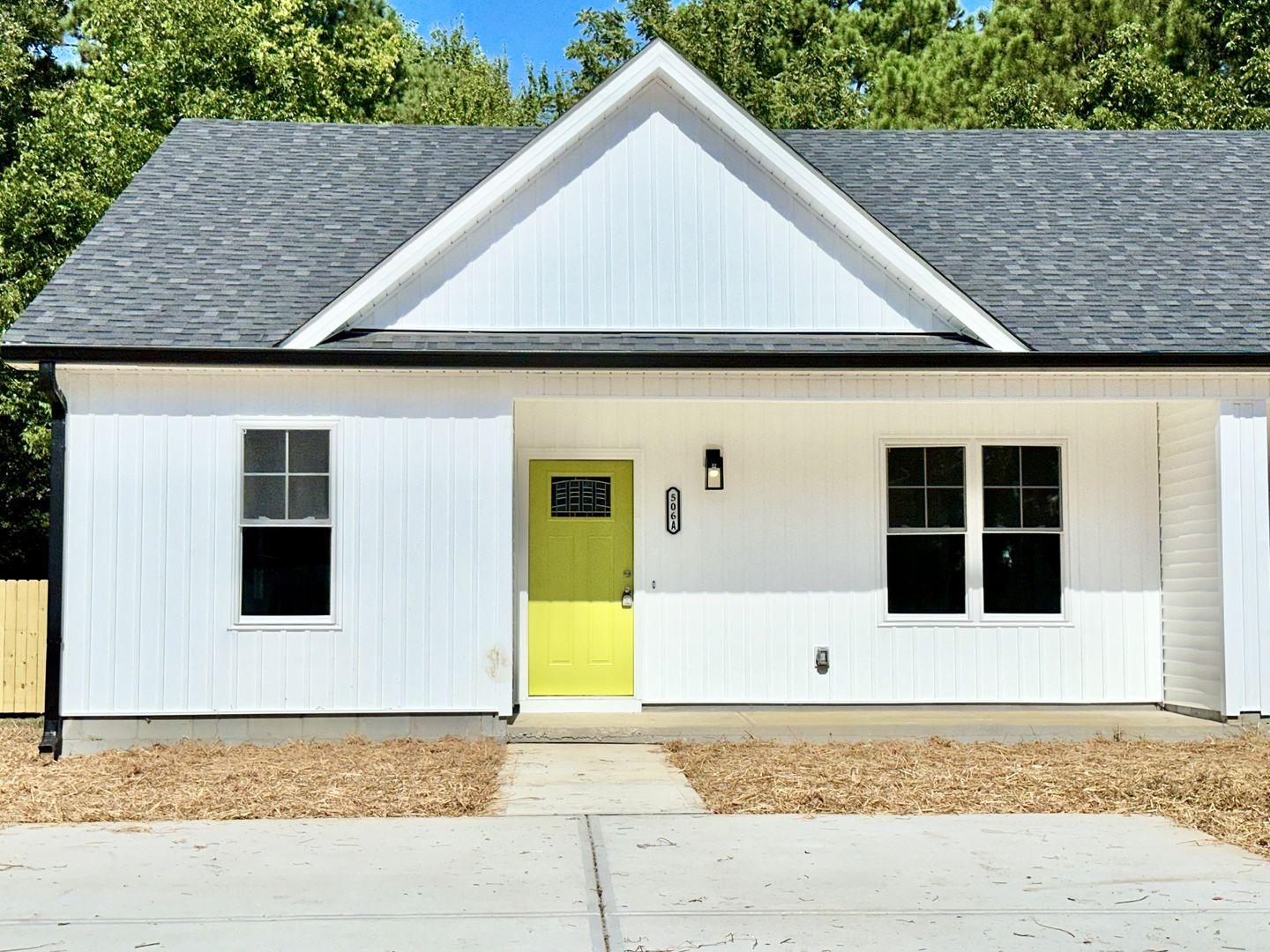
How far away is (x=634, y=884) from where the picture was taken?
6254 millimetres

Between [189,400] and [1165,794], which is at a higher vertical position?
[189,400]

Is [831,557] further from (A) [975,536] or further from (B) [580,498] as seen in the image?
(B) [580,498]

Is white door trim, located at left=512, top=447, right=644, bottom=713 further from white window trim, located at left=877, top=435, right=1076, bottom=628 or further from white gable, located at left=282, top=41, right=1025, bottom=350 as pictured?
white window trim, located at left=877, top=435, right=1076, bottom=628

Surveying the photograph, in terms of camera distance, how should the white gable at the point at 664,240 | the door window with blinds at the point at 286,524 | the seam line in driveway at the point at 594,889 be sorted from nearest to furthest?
the seam line in driveway at the point at 594,889, the door window with blinds at the point at 286,524, the white gable at the point at 664,240

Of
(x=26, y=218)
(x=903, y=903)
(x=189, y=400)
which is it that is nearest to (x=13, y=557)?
(x=26, y=218)

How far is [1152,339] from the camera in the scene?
10969 mm

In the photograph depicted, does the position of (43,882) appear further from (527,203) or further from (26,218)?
(26,218)

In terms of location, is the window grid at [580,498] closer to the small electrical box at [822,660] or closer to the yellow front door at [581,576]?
the yellow front door at [581,576]

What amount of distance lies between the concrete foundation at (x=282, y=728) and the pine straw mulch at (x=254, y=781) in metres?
0.12

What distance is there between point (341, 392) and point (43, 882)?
493cm

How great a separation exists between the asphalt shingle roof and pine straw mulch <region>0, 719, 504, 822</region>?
9.94ft

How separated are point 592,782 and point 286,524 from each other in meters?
3.24

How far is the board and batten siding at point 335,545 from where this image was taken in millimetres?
10344

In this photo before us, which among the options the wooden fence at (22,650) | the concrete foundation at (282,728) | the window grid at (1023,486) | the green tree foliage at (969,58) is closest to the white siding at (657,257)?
the window grid at (1023,486)
